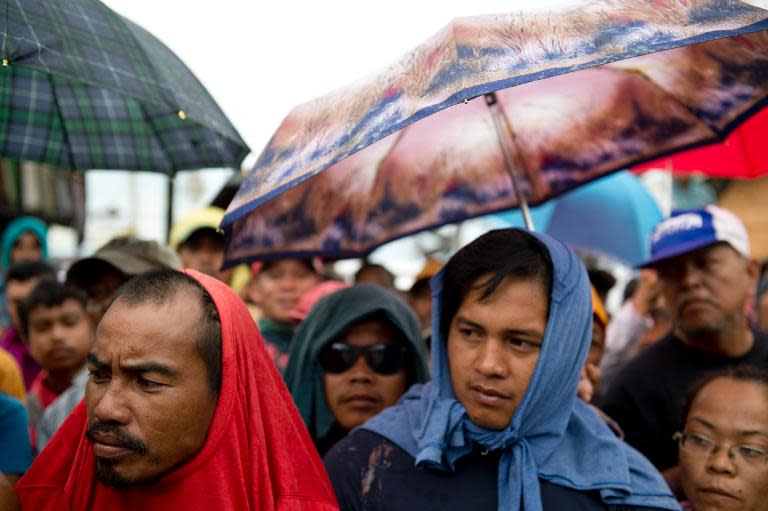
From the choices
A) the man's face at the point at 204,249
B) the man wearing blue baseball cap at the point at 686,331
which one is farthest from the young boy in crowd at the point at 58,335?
the man wearing blue baseball cap at the point at 686,331

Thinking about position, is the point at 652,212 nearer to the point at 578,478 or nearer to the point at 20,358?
the point at 578,478

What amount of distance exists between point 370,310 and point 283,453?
4.03 feet

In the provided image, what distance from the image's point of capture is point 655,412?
3.52m

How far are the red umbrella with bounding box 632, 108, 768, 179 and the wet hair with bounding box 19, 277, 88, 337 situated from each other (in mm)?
3005

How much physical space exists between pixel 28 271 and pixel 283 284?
1.96m

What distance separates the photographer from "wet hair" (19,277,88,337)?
165 inches

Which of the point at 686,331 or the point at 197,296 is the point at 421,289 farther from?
the point at 197,296

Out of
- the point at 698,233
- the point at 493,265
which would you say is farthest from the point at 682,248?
the point at 493,265

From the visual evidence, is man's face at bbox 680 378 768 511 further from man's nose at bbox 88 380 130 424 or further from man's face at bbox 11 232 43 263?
man's face at bbox 11 232 43 263

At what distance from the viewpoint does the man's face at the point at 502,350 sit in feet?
7.86

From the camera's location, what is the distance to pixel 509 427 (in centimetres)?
239

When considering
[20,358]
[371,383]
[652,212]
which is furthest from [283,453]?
[652,212]

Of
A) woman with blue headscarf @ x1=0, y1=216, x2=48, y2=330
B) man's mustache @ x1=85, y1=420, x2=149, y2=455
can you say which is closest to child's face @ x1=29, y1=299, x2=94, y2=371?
woman with blue headscarf @ x1=0, y1=216, x2=48, y2=330

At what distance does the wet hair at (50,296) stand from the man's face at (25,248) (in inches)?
88.2
